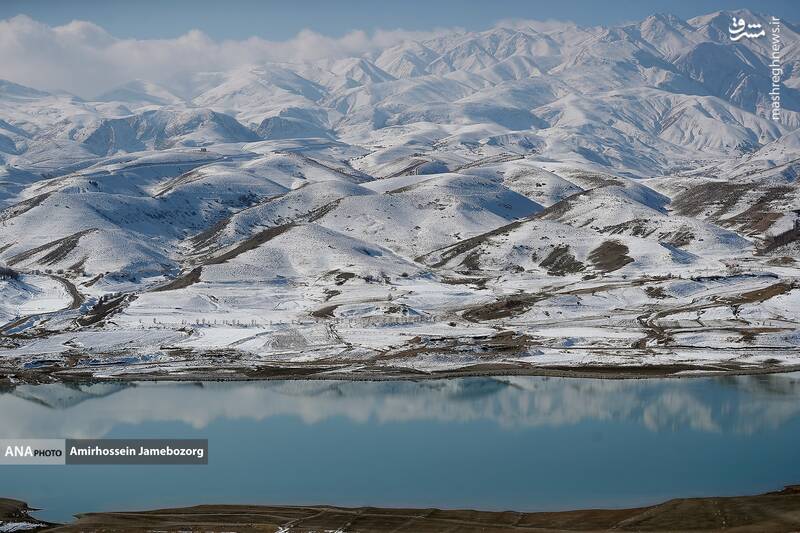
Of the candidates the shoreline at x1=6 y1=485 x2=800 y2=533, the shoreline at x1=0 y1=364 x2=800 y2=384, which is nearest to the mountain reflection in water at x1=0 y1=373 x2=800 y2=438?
the shoreline at x1=0 y1=364 x2=800 y2=384

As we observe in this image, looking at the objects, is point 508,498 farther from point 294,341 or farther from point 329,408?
point 294,341

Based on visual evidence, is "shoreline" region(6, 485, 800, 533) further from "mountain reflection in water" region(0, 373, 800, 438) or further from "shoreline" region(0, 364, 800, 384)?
"shoreline" region(0, 364, 800, 384)

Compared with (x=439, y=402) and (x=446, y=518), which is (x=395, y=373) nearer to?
(x=439, y=402)

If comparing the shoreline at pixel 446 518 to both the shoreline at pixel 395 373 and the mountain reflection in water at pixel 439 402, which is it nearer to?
the mountain reflection in water at pixel 439 402

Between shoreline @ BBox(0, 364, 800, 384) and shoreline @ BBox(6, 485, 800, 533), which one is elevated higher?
Answer: shoreline @ BBox(0, 364, 800, 384)

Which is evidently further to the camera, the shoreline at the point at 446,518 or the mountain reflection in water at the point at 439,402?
the mountain reflection in water at the point at 439,402

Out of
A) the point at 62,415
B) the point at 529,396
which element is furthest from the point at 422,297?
the point at 62,415

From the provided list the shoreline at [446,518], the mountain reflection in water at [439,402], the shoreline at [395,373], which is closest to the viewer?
the shoreline at [446,518]

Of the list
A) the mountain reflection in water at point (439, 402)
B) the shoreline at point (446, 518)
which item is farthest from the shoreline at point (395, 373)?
the shoreline at point (446, 518)

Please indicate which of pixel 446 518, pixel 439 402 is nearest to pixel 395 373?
pixel 439 402
